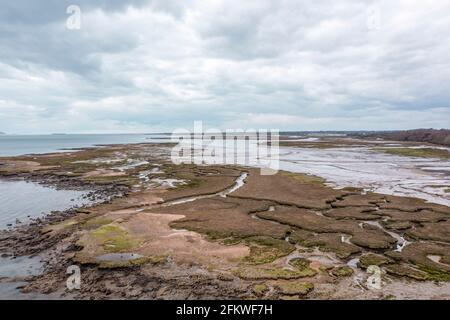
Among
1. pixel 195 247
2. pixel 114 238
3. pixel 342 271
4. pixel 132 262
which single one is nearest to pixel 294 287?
pixel 342 271

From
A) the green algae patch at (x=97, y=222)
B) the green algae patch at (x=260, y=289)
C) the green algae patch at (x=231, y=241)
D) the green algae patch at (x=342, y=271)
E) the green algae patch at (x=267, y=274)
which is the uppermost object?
the green algae patch at (x=97, y=222)

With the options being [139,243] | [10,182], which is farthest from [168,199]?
[10,182]

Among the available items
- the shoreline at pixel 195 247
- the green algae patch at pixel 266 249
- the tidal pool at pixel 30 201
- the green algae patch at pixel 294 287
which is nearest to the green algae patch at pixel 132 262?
the shoreline at pixel 195 247

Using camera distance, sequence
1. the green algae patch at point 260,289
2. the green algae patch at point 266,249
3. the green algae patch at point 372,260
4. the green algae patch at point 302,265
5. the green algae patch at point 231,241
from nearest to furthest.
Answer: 1. the green algae patch at point 260,289
2. the green algae patch at point 302,265
3. the green algae patch at point 372,260
4. the green algae patch at point 266,249
5. the green algae patch at point 231,241

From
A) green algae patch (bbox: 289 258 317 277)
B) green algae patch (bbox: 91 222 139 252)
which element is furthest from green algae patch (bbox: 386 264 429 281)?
green algae patch (bbox: 91 222 139 252)

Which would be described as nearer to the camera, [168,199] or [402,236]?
[402,236]

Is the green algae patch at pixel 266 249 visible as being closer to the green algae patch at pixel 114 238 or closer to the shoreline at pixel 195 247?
the shoreline at pixel 195 247
